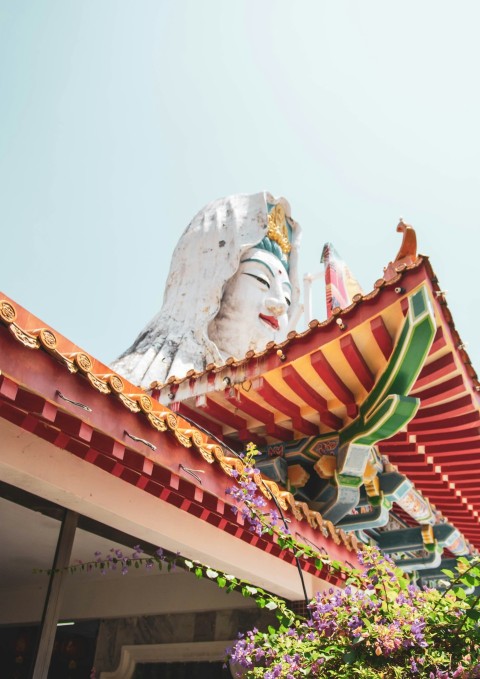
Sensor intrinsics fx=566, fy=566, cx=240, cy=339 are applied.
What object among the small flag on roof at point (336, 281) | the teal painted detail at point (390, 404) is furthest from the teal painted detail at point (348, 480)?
the small flag on roof at point (336, 281)

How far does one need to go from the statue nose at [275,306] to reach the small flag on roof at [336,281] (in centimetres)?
191

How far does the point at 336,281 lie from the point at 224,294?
2.98 meters

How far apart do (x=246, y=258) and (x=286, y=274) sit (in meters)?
0.78

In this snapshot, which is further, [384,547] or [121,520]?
[384,547]

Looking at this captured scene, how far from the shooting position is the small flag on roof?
6769mm

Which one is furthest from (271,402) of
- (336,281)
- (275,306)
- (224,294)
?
(224,294)

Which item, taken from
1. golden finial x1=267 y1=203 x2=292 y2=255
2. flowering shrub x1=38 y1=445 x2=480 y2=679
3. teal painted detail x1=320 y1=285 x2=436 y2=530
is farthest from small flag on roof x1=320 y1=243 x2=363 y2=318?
flowering shrub x1=38 y1=445 x2=480 y2=679

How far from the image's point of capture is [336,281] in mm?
7027

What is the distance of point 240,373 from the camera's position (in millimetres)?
4910

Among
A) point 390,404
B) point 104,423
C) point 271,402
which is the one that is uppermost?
point 271,402

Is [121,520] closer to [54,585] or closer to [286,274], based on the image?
[54,585]

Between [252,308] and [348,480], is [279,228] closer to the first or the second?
[252,308]

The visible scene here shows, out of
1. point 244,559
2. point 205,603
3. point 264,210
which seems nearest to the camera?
point 244,559

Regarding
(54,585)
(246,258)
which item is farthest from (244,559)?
(246,258)
